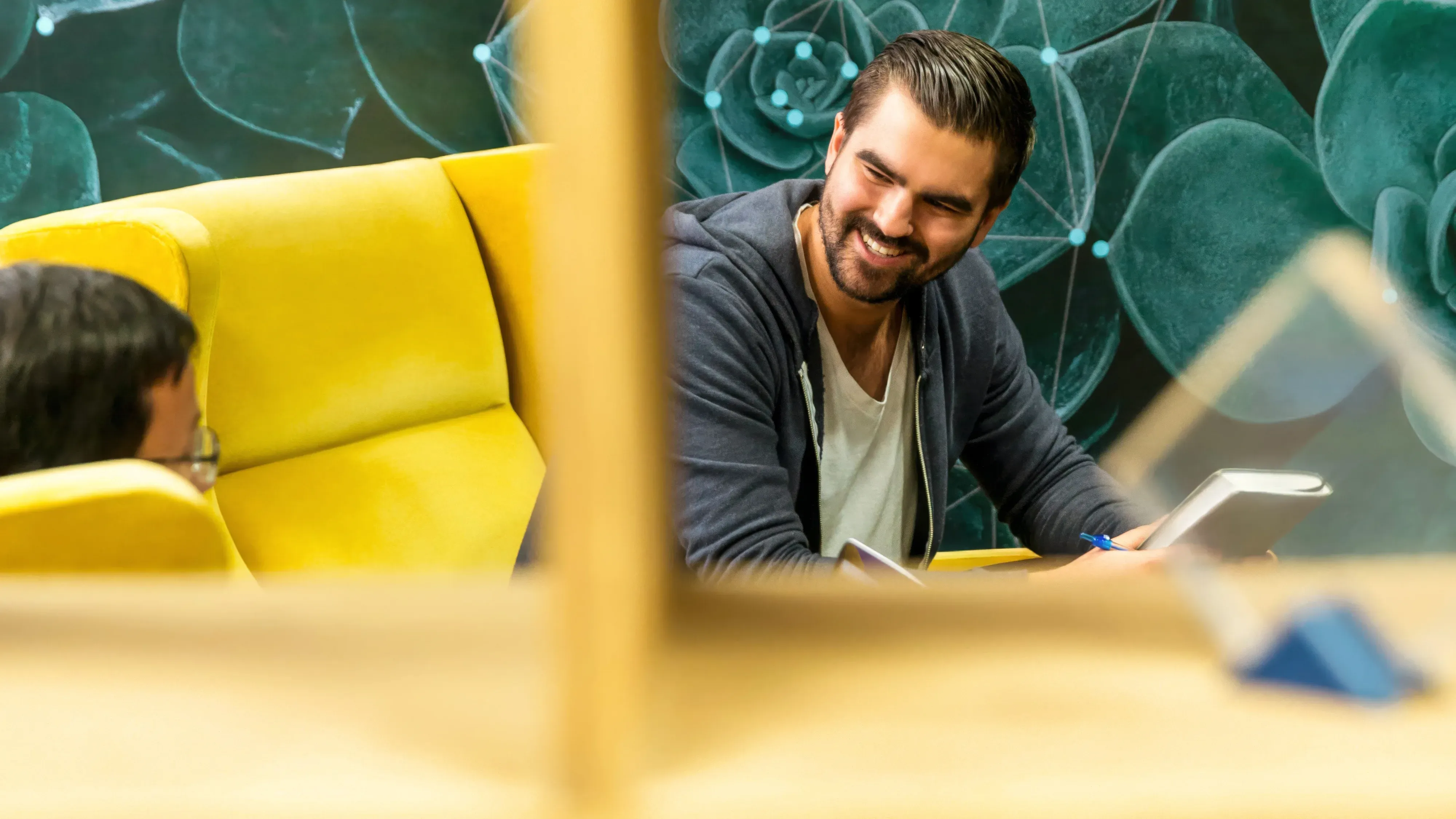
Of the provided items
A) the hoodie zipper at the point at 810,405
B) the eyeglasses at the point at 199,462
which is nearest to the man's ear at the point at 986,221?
the hoodie zipper at the point at 810,405

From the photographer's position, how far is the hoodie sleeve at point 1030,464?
3.47 ft

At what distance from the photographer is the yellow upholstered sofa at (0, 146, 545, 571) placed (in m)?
1.26

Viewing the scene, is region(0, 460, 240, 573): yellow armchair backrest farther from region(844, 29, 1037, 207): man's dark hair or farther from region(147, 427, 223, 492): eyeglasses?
region(844, 29, 1037, 207): man's dark hair

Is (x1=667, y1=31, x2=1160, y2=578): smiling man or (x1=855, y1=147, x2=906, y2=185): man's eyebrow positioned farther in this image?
(x1=855, y1=147, x2=906, y2=185): man's eyebrow

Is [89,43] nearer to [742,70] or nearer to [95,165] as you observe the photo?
[95,165]

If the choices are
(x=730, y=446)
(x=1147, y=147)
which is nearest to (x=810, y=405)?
(x=730, y=446)

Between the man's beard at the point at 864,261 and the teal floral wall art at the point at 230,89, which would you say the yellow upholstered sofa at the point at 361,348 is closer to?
the teal floral wall art at the point at 230,89

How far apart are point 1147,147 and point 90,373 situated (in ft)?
5.03

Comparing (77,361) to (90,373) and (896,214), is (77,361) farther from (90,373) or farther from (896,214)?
(896,214)

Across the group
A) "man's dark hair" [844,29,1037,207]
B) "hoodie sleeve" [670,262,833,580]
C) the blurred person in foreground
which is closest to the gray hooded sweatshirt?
"hoodie sleeve" [670,262,833,580]

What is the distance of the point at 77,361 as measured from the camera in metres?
0.84

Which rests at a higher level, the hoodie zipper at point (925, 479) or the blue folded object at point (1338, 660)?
the blue folded object at point (1338, 660)

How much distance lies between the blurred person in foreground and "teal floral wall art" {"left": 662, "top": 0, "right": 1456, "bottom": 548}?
92cm

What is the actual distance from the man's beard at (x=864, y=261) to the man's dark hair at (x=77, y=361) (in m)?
0.56
